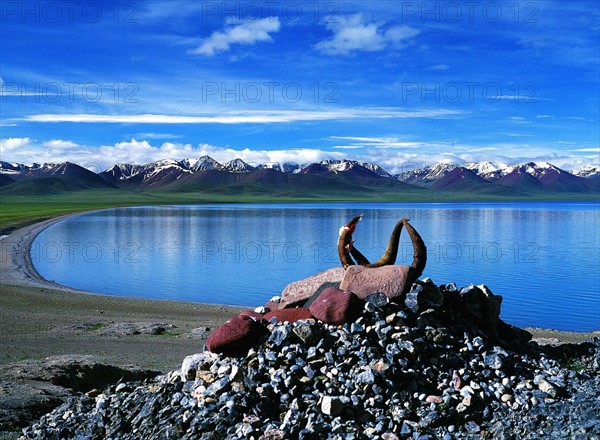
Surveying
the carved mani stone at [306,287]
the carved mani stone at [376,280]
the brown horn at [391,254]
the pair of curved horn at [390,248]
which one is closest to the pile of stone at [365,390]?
the carved mani stone at [376,280]

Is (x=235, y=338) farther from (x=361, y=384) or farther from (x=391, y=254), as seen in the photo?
(x=391, y=254)

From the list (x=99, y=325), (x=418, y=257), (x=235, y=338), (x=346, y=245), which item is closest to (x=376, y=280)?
(x=418, y=257)

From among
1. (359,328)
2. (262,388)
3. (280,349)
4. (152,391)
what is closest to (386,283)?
(359,328)

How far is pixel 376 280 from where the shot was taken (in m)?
11.2

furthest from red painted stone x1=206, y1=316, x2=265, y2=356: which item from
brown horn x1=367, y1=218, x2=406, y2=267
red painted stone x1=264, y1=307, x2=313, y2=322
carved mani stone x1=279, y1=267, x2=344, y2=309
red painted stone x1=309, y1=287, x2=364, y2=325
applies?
brown horn x1=367, y1=218, x2=406, y2=267

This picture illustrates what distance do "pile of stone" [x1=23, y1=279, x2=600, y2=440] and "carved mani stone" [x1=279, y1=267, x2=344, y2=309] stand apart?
4.90 ft

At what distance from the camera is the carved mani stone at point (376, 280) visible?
11.0 m

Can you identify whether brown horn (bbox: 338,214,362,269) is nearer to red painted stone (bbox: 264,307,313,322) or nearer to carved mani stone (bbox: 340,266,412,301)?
carved mani stone (bbox: 340,266,412,301)

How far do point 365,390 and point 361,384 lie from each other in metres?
0.11

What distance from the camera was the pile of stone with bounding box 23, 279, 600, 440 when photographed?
8812mm

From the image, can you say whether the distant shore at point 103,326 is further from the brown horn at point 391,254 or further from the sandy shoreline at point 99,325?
the brown horn at point 391,254

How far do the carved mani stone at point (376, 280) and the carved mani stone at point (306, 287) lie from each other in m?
0.67

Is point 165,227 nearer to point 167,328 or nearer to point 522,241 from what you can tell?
point 522,241

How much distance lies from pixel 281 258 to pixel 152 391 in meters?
38.3
